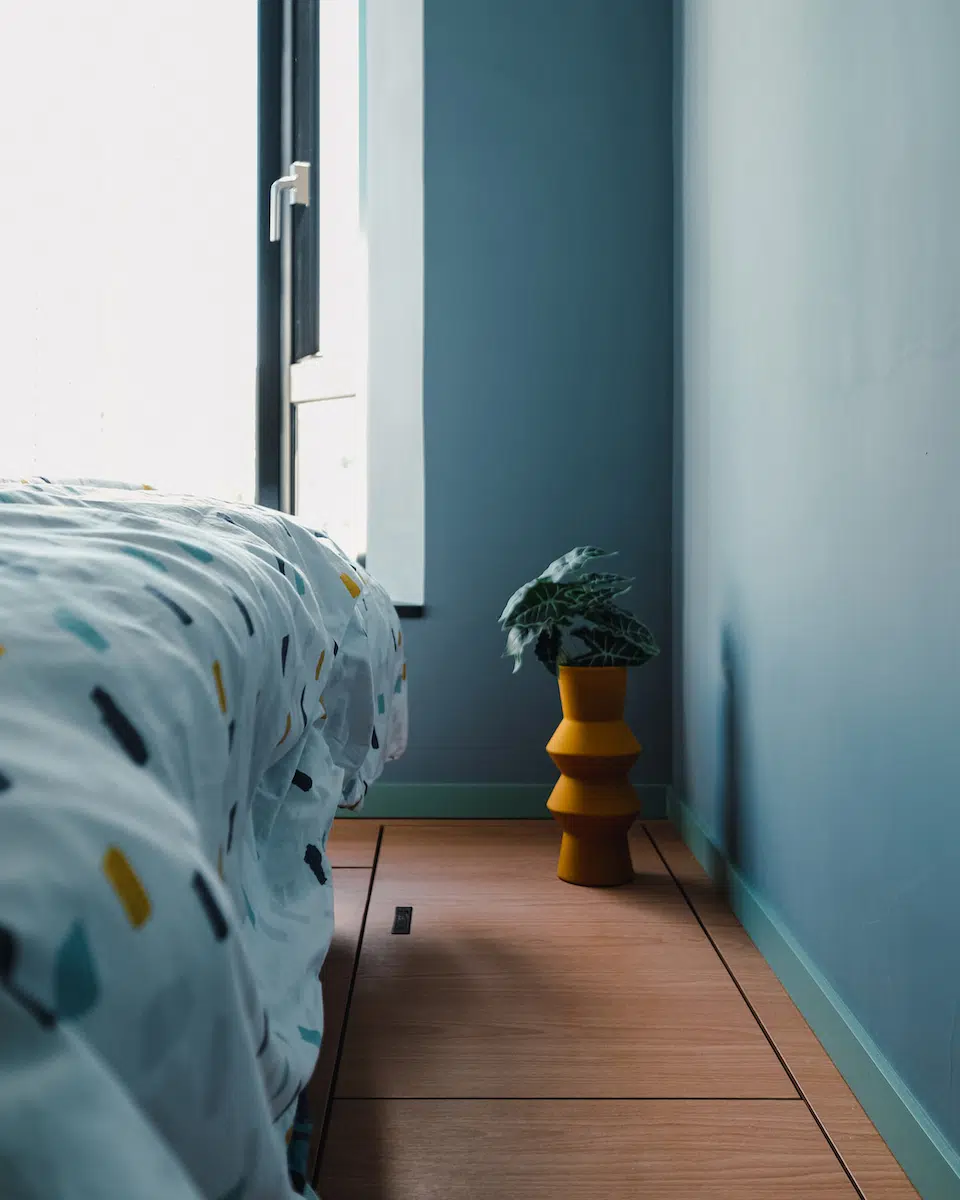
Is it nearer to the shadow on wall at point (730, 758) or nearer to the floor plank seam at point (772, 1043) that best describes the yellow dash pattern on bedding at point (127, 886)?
the floor plank seam at point (772, 1043)

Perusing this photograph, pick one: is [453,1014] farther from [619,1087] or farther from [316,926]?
[316,926]

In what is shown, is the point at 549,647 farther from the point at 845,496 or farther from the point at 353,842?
the point at 845,496

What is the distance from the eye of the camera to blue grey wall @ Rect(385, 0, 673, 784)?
226 centimetres

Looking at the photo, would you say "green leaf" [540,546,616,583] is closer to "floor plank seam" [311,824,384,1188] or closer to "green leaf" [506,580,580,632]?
"green leaf" [506,580,580,632]

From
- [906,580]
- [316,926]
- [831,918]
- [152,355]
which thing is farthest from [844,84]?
[152,355]

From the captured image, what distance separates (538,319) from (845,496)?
1272mm

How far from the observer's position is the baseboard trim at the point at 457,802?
225 cm

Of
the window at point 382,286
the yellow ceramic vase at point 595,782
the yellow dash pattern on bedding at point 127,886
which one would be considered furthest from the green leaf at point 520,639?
the yellow dash pattern on bedding at point 127,886

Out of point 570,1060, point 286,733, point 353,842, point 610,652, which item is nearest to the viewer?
point 286,733

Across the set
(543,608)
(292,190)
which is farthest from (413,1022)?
(292,190)

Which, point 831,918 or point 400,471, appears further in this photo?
point 400,471

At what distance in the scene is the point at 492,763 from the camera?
7.44ft

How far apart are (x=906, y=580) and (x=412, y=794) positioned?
148 cm

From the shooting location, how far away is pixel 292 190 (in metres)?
2.41
